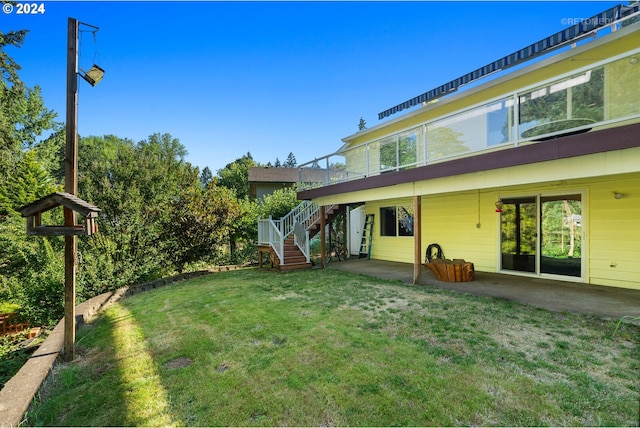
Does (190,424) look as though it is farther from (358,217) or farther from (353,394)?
(358,217)

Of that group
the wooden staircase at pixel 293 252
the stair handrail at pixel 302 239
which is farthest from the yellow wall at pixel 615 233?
the stair handrail at pixel 302 239

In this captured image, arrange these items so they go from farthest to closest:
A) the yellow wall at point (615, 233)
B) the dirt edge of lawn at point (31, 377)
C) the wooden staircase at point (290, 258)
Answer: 1. the wooden staircase at point (290, 258)
2. the yellow wall at point (615, 233)
3. the dirt edge of lawn at point (31, 377)

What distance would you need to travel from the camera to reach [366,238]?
12711mm

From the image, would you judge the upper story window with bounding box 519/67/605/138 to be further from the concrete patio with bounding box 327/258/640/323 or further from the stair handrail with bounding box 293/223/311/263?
the stair handrail with bounding box 293/223/311/263

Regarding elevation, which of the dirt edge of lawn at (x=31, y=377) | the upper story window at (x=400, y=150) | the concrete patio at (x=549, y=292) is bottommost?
the dirt edge of lawn at (x=31, y=377)

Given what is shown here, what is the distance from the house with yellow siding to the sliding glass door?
0.02 meters

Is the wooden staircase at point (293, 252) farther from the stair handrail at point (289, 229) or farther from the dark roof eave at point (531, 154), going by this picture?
the dark roof eave at point (531, 154)

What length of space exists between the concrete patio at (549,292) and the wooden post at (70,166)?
6615 mm

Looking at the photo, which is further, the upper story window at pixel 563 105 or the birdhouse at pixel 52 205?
the upper story window at pixel 563 105

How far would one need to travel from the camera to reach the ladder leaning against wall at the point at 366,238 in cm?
1258

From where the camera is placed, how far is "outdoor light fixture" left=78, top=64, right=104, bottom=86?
403 cm

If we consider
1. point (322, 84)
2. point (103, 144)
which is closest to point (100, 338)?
point (322, 84)

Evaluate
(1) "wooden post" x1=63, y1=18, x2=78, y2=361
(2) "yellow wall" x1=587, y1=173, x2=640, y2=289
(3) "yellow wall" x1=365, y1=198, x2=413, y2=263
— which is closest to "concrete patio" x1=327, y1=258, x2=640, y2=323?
(2) "yellow wall" x1=587, y1=173, x2=640, y2=289

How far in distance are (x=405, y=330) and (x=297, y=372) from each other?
1.83m
